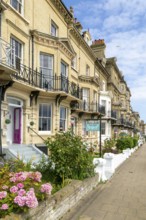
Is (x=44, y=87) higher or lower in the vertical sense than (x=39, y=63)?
lower

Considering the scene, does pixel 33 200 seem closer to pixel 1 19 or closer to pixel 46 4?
pixel 1 19

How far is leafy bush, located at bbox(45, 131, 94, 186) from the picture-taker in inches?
272

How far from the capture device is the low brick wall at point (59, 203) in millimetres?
4216

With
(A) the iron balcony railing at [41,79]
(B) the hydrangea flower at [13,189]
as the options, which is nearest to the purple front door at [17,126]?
(A) the iron balcony railing at [41,79]

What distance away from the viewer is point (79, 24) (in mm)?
24500

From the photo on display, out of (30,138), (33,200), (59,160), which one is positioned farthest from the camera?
(30,138)

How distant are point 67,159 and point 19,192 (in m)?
2.94

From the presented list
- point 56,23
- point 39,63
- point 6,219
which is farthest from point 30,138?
point 6,219

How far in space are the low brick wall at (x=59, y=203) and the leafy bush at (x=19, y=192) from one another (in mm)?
146

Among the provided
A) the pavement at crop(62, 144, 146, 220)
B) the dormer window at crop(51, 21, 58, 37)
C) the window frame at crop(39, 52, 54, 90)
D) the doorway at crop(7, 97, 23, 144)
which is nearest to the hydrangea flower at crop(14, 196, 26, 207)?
the pavement at crop(62, 144, 146, 220)

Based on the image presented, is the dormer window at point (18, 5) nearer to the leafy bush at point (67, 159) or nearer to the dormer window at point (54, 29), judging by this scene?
the dormer window at point (54, 29)

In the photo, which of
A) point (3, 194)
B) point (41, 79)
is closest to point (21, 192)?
point (3, 194)

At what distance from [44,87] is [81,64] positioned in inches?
390

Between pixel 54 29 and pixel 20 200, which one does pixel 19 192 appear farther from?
pixel 54 29
